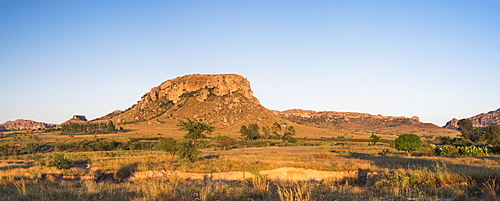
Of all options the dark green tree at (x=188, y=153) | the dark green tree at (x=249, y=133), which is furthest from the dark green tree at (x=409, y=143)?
the dark green tree at (x=249, y=133)

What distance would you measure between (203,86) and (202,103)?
26.3m

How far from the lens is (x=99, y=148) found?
2211 inches

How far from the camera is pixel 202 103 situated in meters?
140

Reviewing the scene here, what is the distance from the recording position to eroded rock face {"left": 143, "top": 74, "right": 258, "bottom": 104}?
157 metres

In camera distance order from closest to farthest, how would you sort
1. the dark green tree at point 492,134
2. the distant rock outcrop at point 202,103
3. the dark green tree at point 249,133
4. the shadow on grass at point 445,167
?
1. the shadow on grass at point 445,167
2. the dark green tree at point 492,134
3. the dark green tree at point 249,133
4. the distant rock outcrop at point 202,103

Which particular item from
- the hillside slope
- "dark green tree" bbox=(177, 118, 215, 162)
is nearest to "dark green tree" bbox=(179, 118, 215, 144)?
"dark green tree" bbox=(177, 118, 215, 162)

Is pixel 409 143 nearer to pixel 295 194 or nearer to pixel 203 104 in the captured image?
pixel 295 194

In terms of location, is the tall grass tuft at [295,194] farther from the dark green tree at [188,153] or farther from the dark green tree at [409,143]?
the dark green tree at [409,143]

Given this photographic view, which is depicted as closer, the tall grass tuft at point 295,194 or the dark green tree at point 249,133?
the tall grass tuft at point 295,194

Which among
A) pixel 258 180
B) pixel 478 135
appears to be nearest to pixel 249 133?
pixel 478 135

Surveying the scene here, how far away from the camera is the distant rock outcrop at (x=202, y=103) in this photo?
129500 millimetres

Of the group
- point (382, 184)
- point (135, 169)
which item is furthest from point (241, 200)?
point (135, 169)

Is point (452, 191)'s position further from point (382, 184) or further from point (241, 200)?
point (241, 200)

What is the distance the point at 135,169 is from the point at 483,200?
1805 centimetres
